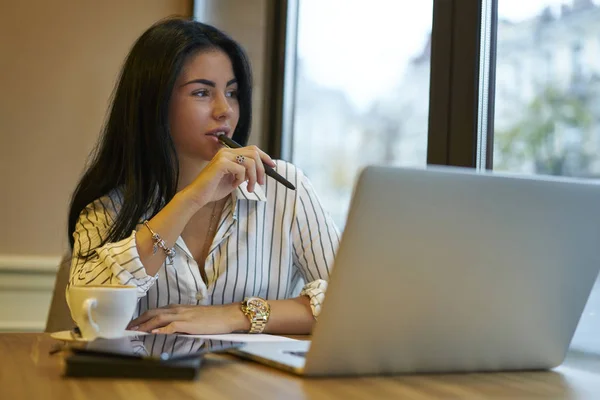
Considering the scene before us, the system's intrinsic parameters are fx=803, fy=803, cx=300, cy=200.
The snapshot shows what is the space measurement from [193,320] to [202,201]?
25 centimetres

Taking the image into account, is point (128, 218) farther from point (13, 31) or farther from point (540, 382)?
point (13, 31)

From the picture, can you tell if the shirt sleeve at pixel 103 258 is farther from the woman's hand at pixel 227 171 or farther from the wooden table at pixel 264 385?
the wooden table at pixel 264 385

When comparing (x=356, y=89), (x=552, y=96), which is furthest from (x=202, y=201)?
(x=356, y=89)

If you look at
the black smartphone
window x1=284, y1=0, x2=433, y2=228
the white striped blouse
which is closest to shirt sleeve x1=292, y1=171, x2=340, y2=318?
the white striped blouse

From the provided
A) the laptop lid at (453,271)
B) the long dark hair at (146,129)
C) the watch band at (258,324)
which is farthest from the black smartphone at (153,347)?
the long dark hair at (146,129)

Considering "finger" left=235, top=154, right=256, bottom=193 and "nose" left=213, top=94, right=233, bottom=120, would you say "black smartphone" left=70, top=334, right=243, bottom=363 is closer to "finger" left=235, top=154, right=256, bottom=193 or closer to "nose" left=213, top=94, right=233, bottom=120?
"finger" left=235, top=154, right=256, bottom=193

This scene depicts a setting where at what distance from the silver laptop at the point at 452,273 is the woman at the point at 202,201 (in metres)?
0.59

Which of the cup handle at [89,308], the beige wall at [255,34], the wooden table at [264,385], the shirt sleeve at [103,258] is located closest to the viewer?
the wooden table at [264,385]

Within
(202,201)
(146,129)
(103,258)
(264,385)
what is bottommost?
(264,385)

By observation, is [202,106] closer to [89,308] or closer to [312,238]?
[312,238]

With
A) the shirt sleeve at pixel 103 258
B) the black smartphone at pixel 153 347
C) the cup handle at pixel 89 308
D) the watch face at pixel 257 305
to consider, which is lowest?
the black smartphone at pixel 153 347

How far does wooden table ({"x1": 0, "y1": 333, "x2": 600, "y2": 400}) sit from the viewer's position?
2.49ft

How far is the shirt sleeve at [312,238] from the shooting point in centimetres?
166

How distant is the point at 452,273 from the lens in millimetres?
842
